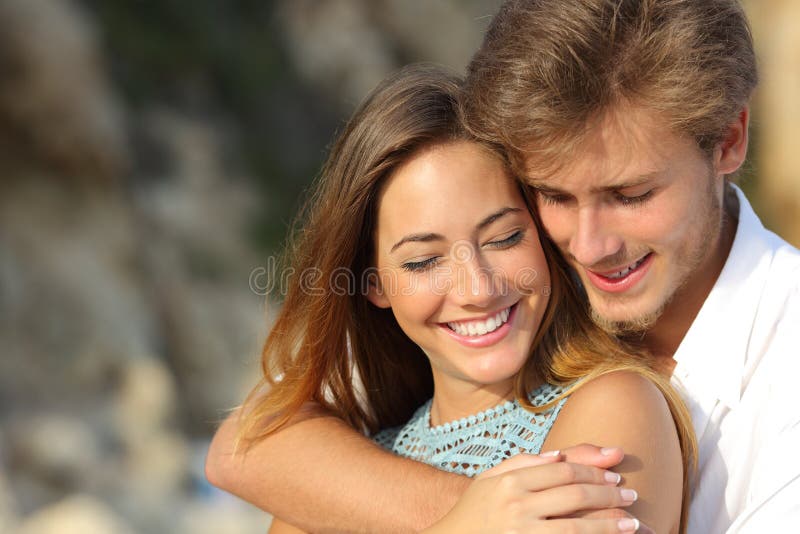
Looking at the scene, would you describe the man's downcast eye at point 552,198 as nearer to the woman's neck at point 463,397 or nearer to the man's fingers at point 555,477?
the woman's neck at point 463,397

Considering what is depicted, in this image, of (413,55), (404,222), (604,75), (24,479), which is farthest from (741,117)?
(413,55)

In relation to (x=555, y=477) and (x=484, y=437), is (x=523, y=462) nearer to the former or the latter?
(x=555, y=477)

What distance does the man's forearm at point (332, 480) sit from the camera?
248cm

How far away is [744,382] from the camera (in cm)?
251

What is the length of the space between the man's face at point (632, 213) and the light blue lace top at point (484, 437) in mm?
308

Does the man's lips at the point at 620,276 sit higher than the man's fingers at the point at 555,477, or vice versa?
the man's lips at the point at 620,276

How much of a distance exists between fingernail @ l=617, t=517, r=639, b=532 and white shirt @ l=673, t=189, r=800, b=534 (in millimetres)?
316

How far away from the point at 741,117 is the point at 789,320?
55 cm

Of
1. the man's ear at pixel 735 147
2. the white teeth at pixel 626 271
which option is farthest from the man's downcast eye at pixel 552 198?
the man's ear at pixel 735 147

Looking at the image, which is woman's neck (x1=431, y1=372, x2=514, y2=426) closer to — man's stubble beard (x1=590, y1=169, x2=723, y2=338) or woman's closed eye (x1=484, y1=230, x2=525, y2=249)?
man's stubble beard (x1=590, y1=169, x2=723, y2=338)

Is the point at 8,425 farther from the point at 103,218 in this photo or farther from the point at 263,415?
the point at 263,415

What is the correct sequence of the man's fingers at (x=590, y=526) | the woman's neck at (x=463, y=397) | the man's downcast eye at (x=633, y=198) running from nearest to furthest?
the man's fingers at (x=590, y=526), the man's downcast eye at (x=633, y=198), the woman's neck at (x=463, y=397)

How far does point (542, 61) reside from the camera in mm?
2383

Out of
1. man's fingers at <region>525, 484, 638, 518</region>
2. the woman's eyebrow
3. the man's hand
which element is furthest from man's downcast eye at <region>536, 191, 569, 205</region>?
man's fingers at <region>525, 484, 638, 518</region>
